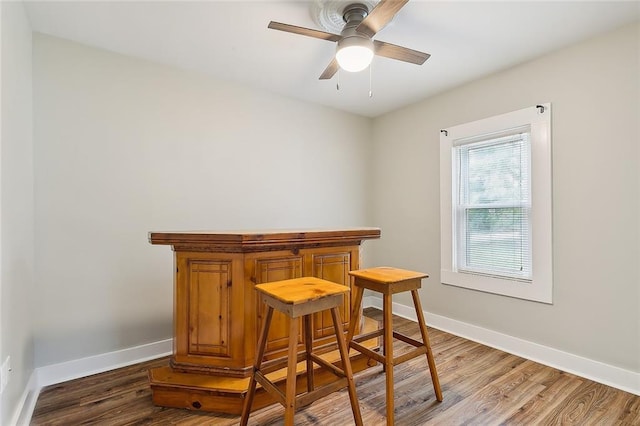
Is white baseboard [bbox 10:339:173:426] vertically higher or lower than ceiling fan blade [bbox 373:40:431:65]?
lower

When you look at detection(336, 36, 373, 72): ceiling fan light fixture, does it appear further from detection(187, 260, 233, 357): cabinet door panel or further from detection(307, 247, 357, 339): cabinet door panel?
detection(187, 260, 233, 357): cabinet door panel

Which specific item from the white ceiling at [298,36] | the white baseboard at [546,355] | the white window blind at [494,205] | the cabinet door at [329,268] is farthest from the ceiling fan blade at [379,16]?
the white baseboard at [546,355]

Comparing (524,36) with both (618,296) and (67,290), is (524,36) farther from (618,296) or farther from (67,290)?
(67,290)

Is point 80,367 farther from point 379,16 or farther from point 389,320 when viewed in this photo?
point 379,16

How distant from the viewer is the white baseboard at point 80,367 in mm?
1887

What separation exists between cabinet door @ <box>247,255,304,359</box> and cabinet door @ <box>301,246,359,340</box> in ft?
0.33

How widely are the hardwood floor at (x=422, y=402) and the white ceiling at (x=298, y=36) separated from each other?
2.49m

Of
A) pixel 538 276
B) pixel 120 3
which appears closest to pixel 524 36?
pixel 538 276

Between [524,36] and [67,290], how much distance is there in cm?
386

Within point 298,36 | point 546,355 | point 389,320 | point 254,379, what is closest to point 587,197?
point 546,355

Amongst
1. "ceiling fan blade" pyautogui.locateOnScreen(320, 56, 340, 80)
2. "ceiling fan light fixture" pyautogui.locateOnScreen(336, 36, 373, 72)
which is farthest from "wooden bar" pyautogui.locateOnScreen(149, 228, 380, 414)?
"ceiling fan blade" pyautogui.locateOnScreen(320, 56, 340, 80)

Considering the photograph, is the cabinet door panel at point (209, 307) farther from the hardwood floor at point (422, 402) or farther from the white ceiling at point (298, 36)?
the white ceiling at point (298, 36)

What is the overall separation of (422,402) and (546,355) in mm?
1330

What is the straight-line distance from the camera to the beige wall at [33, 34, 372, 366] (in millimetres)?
2262
